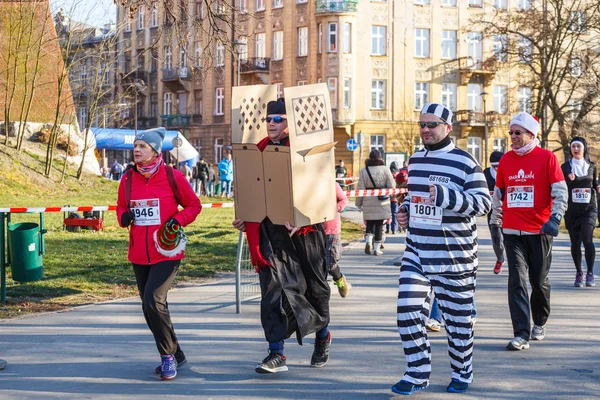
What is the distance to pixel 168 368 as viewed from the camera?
23.0ft

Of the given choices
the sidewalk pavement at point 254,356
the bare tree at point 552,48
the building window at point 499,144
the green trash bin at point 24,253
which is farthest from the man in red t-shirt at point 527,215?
the building window at point 499,144

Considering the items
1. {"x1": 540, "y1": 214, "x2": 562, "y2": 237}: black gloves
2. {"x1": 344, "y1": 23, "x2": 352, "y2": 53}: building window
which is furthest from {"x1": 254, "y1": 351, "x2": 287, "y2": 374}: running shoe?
{"x1": 344, "y1": 23, "x2": 352, "y2": 53}: building window

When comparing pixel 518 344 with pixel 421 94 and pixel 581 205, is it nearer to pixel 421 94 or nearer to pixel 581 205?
pixel 581 205

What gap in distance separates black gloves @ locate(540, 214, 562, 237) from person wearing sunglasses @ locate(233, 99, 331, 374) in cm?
206

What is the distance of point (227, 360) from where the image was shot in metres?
7.72

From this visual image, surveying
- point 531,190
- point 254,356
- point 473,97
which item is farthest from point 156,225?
point 473,97

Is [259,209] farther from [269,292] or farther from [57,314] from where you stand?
[57,314]

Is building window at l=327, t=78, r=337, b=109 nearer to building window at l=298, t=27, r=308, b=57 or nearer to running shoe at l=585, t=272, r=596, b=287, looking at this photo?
building window at l=298, t=27, r=308, b=57

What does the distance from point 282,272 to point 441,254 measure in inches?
48.4

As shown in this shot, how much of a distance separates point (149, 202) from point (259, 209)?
852 millimetres

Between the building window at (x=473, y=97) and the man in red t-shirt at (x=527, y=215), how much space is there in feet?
189

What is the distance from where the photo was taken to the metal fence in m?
10.2

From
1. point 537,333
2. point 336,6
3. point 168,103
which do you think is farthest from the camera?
point 168,103

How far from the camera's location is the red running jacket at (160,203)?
23.5 ft
